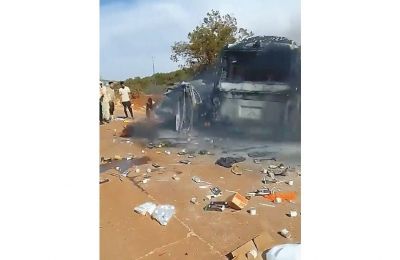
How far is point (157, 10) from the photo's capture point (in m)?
2.57

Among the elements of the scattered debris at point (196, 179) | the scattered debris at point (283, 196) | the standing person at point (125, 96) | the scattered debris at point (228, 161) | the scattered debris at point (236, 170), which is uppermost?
the standing person at point (125, 96)

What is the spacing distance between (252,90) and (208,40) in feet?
1.24

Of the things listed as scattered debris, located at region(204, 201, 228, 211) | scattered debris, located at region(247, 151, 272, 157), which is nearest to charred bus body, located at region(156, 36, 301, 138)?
scattered debris, located at region(247, 151, 272, 157)

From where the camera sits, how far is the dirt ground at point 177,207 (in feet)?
8.27

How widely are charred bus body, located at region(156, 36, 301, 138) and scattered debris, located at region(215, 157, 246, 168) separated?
19 cm

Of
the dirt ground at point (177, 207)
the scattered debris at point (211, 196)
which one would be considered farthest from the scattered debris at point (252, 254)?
the scattered debris at point (211, 196)

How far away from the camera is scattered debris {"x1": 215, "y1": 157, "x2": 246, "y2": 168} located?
2.61 meters

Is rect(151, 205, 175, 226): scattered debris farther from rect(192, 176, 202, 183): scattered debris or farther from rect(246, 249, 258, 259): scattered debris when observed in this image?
rect(246, 249, 258, 259): scattered debris

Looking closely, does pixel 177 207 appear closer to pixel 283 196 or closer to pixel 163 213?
pixel 163 213

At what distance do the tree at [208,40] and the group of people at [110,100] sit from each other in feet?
1.09

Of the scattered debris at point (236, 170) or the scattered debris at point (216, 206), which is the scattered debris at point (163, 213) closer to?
the scattered debris at point (216, 206)
